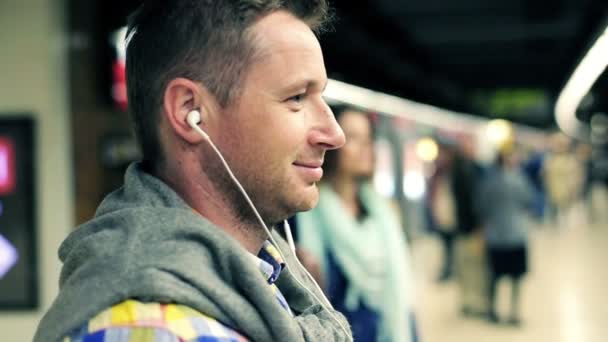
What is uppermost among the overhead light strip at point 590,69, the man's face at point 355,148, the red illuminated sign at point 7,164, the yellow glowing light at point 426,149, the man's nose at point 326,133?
the yellow glowing light at point 426,149

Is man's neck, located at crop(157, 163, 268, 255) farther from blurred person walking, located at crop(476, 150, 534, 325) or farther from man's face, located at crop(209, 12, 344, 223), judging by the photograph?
blurred person walking, located at crop(476, 150, 534, 325)

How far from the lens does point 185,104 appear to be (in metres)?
1.03

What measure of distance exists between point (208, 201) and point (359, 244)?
2.07 metres

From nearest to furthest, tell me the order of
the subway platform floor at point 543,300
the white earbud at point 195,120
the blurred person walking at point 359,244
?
the white earbud at point 195,120 → the blurred person walking at point 359,244 → the subway platform floor at point 543,300

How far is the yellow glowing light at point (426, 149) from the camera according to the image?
1518 cm

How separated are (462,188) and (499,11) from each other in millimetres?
8930

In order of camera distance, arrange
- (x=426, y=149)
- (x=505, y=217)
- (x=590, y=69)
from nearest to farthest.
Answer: (x=505, y=217), (x=590, y=69), (x=426, y=149)

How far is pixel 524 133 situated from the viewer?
28609 millimetres

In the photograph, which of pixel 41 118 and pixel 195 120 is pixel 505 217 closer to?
pixel 41 118

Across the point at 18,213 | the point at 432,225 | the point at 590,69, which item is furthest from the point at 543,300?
the point at 18,213

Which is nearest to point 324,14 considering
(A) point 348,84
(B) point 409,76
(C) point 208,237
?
(C) point 208,237

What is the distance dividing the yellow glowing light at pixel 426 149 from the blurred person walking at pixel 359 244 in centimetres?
1186

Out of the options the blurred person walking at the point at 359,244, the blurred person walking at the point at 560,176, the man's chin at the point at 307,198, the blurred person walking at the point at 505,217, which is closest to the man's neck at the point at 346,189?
the blurred person walking at the point at 359,244

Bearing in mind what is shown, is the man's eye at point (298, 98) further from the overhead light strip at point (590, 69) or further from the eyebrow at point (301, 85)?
the overhead light strip at point (590, 69)
